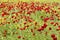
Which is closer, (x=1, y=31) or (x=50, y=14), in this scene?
(x=1, y=31)

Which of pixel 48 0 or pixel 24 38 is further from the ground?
pixel 24 38

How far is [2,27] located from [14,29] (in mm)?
361

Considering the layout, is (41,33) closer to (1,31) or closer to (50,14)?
(1,31)

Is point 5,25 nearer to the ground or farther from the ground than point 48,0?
farther from the ground

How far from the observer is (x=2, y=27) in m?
6.43

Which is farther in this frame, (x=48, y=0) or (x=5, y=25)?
(x=48, y=0)

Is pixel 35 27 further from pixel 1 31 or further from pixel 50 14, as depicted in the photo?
pixel 50 14

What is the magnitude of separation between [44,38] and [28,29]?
77 cm

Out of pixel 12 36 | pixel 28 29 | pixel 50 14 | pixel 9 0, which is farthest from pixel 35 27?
pixel 9 0

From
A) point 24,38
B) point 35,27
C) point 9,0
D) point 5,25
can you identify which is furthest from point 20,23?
point 9,0

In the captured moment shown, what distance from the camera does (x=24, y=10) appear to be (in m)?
8.56

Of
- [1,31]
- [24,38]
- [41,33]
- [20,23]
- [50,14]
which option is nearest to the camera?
[24,38]

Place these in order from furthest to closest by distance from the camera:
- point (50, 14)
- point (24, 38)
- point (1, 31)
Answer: point (50, 14) → point (1, 31) → point (24, 38)

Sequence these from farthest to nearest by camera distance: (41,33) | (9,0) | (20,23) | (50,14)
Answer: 1. (9,0)
2. (50,14)
3. (20,23)
4. (41,33)
